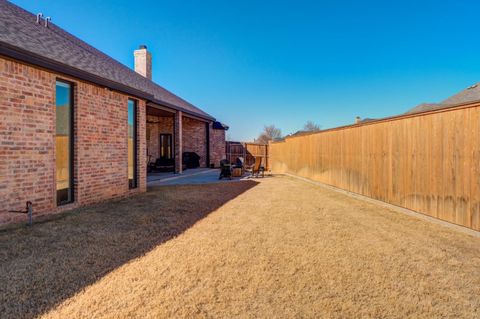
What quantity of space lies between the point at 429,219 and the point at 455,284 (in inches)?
99.5

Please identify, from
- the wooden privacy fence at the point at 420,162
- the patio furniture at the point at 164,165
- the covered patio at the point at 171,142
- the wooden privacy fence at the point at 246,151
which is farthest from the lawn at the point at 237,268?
the wooden privacy fence at the point at 246,151

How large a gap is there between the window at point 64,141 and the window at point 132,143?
188cm

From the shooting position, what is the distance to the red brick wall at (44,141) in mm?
4070

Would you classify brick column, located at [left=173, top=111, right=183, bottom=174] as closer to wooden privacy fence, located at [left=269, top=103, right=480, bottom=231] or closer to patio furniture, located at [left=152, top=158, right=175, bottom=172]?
patio furniture, located at [left=152, top=158, right=175, bottom=172]

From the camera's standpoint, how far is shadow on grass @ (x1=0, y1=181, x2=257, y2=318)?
2195mm

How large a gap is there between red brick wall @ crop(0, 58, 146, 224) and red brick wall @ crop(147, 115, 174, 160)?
30.5 ft

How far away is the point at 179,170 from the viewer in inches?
492

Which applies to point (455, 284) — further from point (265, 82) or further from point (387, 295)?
point (265, 82)

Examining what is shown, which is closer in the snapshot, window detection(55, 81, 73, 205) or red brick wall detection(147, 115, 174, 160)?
Answer: window detection(55, 81, 73, 205)

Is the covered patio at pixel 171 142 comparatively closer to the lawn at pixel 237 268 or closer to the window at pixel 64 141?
the window at pixel 64 141

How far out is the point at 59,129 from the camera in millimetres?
5090

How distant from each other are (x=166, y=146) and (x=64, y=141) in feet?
35.7

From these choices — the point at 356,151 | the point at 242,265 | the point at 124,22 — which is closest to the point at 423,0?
the point at 356,151

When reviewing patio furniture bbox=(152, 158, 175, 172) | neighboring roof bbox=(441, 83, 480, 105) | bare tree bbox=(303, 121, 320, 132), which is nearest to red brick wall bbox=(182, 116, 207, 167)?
patio furniture bbox=(152, 158, 175, 172)
